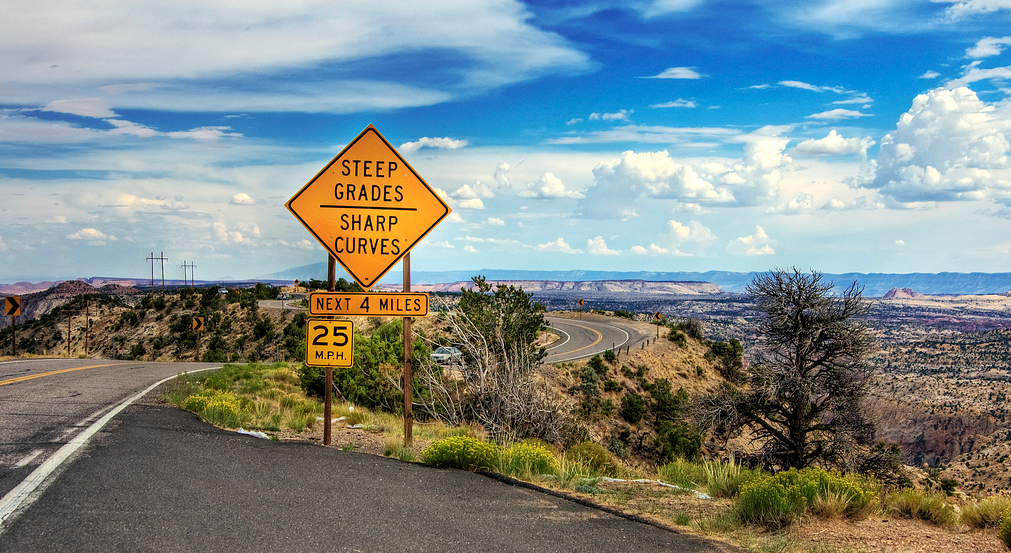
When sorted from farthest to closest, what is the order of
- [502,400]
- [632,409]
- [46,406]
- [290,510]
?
[632,409], [502,400], [46,406], [290,510]

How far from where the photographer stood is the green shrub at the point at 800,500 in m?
5.71

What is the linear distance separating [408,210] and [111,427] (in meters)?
4.89

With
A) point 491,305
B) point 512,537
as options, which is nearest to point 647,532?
point 512,537

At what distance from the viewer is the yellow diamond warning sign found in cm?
888

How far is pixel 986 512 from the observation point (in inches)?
237

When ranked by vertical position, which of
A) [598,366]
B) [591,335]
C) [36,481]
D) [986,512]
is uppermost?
[36,481]

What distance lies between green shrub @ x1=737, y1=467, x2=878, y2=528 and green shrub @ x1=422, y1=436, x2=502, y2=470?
112 inches

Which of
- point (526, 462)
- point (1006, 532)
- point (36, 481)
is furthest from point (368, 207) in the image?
point (1006, 532)

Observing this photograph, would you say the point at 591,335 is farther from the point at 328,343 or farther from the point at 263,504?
A: the point at 263,504

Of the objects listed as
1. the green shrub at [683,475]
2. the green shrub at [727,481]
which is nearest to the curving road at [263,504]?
the green shrub at [727,481]

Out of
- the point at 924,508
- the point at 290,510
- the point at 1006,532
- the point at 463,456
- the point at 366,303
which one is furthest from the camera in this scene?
the point at 366,303

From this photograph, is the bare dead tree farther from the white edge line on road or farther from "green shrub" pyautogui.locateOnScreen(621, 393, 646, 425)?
"green shrub" pyautogui.locateOnScreen(621, 393, 646, 425)

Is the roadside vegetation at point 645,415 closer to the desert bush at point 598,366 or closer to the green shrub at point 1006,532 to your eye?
the green shrub at point 1006,532

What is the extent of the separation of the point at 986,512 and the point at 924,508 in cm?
51
